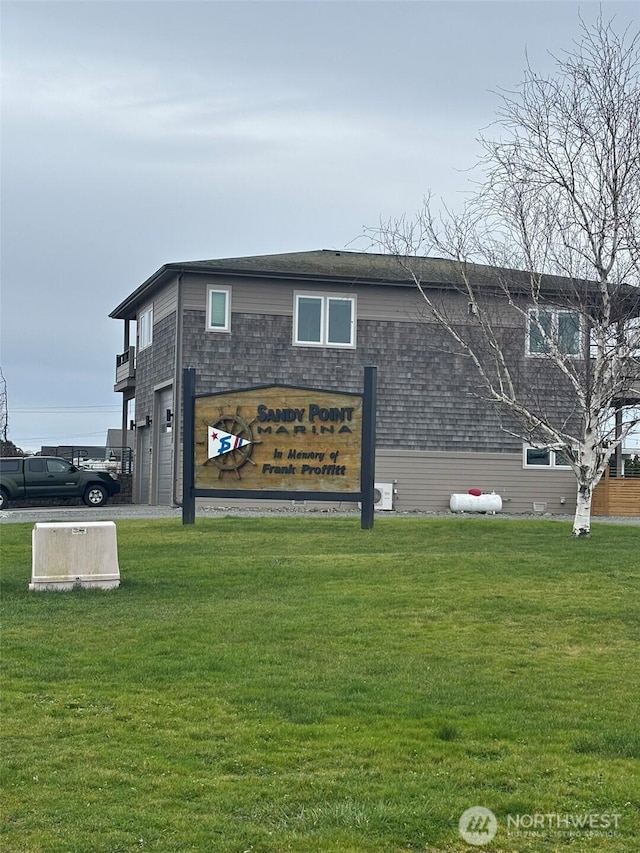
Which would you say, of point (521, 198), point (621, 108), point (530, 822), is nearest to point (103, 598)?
point (530, 822)

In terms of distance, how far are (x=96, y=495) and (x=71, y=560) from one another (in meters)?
19.2

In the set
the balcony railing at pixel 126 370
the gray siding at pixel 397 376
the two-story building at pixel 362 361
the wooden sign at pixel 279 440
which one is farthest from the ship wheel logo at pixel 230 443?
the balcony railing at pixel 126 370

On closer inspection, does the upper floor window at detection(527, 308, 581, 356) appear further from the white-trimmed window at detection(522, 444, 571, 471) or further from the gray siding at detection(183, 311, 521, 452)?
the white-trimmed window at detection(522, 444, 571, 471)

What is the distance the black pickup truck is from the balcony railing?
4.82m

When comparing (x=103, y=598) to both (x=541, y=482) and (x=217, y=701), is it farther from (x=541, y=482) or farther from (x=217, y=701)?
(x=541, y=482)

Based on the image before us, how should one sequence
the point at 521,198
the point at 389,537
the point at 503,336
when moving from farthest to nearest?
1. the point at 503,336
2. the point at 521,198
3. the point at 389,537

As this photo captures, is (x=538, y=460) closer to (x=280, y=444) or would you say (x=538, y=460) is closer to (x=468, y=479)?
(x=468, y=479)

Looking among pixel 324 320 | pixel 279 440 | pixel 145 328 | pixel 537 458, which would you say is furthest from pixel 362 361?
pixel 279 440

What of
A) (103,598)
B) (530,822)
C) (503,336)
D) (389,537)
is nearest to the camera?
(530,822)

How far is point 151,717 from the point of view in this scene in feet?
21.5

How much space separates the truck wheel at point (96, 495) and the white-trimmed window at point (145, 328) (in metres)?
4.52

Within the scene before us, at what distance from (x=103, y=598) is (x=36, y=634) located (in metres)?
1.76

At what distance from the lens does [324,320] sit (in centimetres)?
2709

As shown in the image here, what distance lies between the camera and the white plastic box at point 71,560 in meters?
11.3
